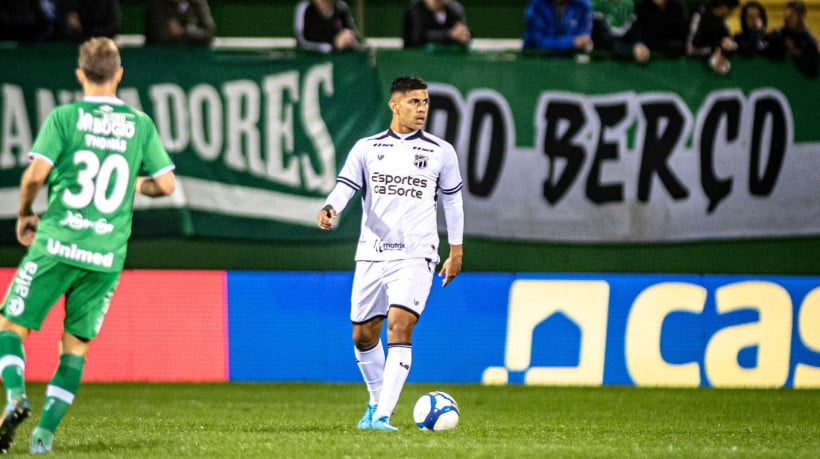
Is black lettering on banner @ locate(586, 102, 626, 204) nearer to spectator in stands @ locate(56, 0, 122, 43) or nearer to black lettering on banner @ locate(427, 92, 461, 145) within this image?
black lettering on banner @ locate(427, 92, 461, 145)

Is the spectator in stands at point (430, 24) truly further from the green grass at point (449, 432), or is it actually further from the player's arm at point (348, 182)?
the player's arm at point (348, 182)

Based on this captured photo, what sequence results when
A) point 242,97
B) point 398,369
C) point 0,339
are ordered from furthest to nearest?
point 242,97, point 398,369, point 0,339

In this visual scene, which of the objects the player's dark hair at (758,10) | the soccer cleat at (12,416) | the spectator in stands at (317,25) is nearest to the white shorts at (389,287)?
the soccer cleat at (12,416)

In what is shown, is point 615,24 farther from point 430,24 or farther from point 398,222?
point 398,222

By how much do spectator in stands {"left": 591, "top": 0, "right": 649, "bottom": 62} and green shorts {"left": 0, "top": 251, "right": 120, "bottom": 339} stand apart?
7.42 meters

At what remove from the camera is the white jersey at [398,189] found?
25.2ft

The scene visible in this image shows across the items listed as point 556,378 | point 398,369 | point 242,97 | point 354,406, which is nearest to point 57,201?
point 398,369

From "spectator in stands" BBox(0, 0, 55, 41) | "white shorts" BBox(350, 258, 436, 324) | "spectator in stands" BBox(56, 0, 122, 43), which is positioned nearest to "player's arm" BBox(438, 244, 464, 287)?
"white shorts" BBox(350, 258, 436, 324)

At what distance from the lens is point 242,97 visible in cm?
1187

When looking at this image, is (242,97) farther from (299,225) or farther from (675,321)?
(675,321)

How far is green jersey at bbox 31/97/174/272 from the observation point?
605cm

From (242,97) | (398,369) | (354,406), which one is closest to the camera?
(398,369)

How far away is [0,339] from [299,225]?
241 inches

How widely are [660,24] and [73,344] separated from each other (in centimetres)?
801
